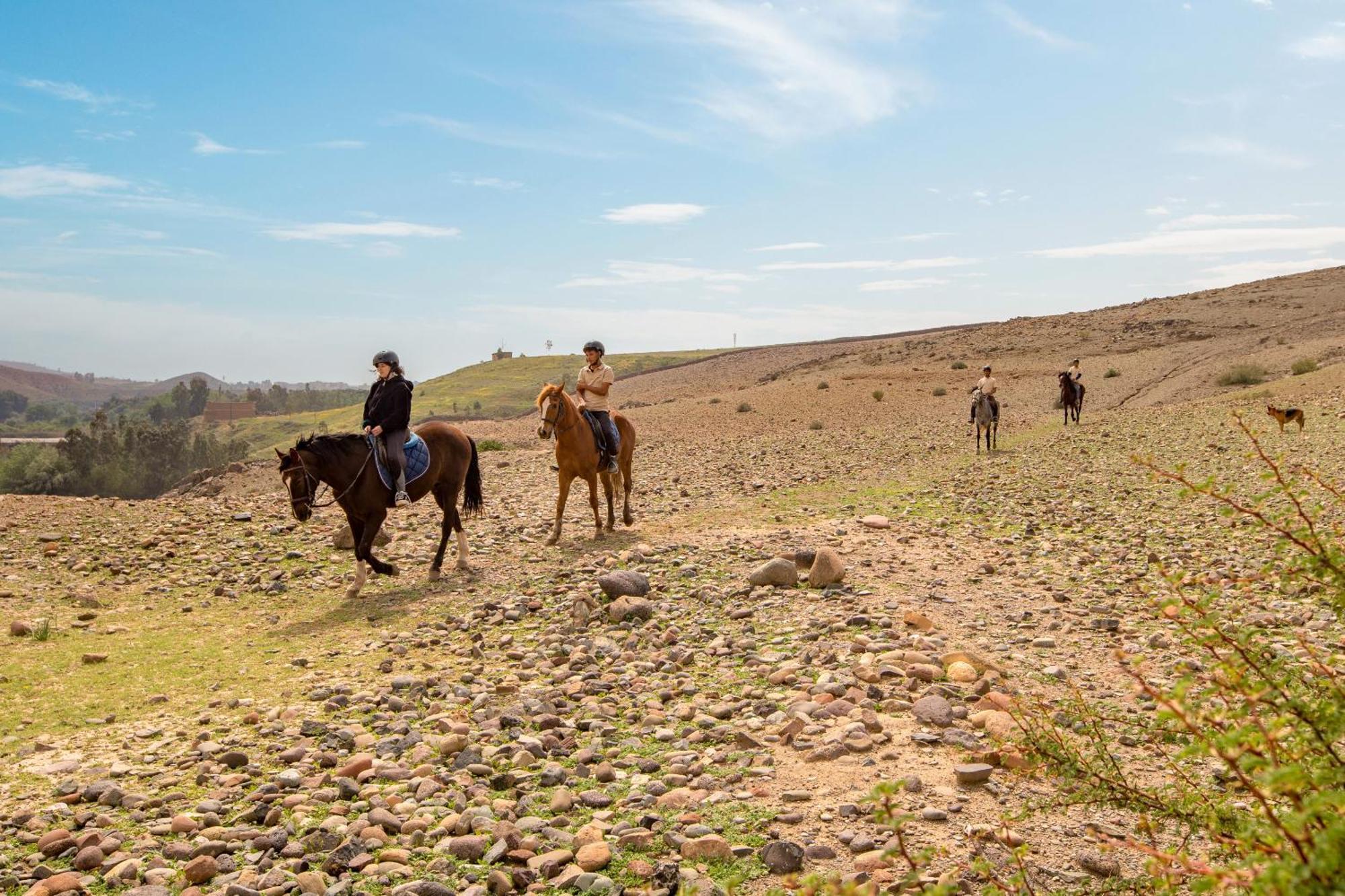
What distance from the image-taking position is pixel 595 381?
13.6 meters

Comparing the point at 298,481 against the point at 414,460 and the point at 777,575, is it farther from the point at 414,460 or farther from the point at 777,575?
the point at 777,575

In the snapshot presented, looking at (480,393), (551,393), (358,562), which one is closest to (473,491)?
(551,393)

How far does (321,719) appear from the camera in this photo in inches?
253

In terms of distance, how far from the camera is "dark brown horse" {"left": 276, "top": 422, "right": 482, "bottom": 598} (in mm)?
10680

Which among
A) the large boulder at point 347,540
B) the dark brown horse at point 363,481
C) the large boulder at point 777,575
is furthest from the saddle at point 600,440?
the large boulder at point 777,575

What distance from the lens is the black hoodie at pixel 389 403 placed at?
11.0 metres

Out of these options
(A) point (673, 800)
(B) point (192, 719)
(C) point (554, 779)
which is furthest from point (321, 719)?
(A) point (673, 800)

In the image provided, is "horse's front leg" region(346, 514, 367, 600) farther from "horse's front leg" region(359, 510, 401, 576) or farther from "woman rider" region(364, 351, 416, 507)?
"woman rider" region(364, 351, 416, 507)

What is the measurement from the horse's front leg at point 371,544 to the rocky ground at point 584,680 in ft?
0.83

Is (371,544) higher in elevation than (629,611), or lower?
higher

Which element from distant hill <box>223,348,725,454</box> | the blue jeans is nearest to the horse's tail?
the blue jeans

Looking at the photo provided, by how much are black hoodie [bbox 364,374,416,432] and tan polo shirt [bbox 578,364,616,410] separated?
3.14 metres

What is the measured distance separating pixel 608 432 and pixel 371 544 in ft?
13.1

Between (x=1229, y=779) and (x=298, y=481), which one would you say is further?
(x=298, y=481)
